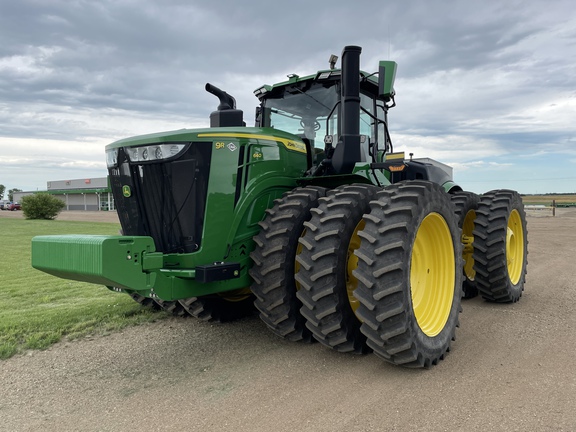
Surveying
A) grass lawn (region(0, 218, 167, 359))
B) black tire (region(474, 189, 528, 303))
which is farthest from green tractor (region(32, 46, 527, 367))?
black tire (region(474, 189, 528, 303))

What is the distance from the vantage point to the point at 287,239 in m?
3.99

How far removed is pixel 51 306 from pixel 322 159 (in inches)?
175

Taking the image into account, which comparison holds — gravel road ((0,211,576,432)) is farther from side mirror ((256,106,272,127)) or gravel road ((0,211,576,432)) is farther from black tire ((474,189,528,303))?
side mirror ((256,106,272,127))

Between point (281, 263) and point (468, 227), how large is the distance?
3.86 m

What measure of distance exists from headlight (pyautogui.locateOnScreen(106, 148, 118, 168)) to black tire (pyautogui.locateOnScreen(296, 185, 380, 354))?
195cm

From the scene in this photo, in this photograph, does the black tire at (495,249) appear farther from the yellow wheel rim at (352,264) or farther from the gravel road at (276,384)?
the yellow wheel rim at (352,264)

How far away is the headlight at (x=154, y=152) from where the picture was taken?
3936 mm

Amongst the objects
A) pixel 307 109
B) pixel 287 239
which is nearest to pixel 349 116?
pixel 307 109

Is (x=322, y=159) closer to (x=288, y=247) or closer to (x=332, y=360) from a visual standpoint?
(x=288, y=247)

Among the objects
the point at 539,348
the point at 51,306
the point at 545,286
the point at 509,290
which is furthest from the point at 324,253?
the point at 545,286

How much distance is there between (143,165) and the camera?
13.4 ft

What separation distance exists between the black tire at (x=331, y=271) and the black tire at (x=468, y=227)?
2.74m

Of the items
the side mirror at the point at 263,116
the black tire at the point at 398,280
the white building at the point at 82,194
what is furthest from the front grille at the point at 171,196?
the white building at the point at 82,194

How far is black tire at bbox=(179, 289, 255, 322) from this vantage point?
496cm
